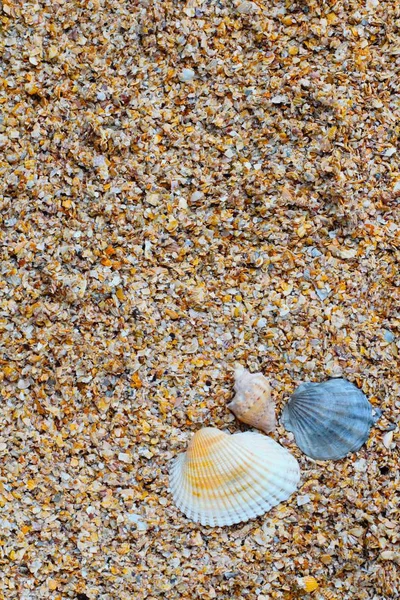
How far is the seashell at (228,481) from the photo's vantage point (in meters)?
1.96

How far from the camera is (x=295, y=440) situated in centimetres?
205

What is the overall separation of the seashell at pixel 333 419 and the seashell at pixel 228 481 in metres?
0.11

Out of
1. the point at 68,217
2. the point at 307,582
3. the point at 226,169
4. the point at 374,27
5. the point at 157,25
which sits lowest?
the point at 307,582

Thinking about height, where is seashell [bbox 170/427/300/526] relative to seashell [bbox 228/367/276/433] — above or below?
below

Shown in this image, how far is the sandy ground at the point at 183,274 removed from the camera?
Answer: 1.98m

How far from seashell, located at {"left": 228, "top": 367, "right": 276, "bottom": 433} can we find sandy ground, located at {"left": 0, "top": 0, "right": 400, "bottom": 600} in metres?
0.04

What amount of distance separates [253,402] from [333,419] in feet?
0.72

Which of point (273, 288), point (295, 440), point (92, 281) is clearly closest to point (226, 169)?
point (273, 288)

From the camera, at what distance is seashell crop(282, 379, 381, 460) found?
2.01 m

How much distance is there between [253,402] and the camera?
201cm

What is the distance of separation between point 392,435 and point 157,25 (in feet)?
4.40

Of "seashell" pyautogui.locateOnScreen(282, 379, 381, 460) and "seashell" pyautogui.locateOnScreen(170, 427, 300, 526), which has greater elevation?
"seashell" pyautogui.locateOnScreen(282, 379, 381, 460)

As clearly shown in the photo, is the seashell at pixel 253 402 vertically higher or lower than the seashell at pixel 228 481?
higher

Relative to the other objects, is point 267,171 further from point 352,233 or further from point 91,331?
point 91,331
